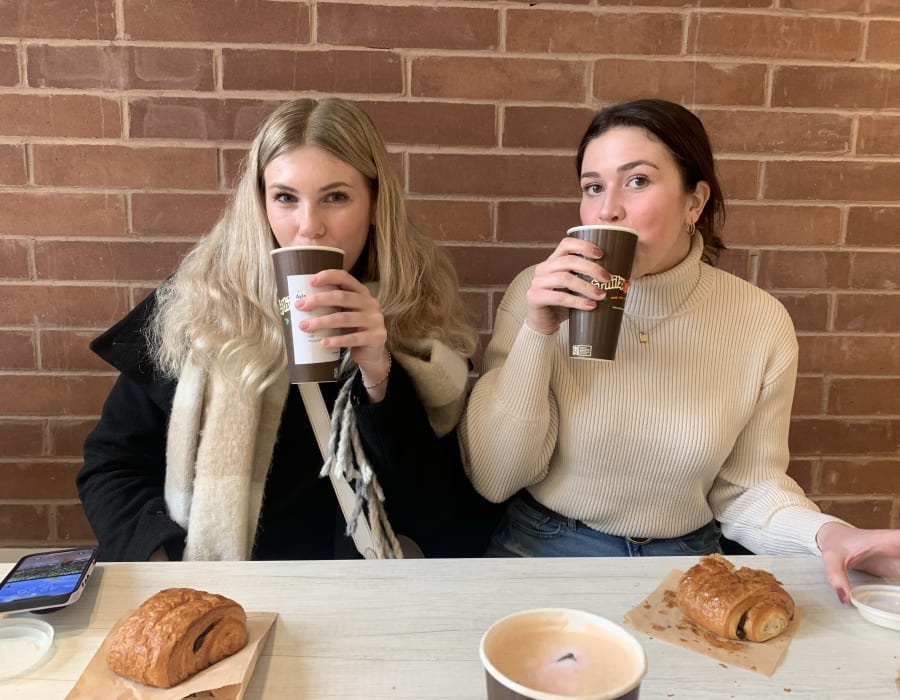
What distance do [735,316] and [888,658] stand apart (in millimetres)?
714

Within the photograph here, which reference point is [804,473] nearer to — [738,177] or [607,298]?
[738,177]

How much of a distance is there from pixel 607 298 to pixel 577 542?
1.84ft

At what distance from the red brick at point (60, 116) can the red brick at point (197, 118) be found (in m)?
0.05

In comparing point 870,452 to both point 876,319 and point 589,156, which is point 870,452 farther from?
point 589,156

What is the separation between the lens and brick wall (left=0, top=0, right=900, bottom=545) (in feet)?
5.41

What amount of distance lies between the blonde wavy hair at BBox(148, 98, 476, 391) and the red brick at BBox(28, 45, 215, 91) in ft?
1.41

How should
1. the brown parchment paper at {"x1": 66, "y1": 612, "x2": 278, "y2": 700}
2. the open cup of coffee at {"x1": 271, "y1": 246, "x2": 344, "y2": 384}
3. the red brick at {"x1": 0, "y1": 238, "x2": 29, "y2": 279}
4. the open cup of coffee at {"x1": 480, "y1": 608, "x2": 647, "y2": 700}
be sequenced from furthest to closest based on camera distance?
the red brick at {"x1": 0, "y1": 238, "x2": 29, "y2": 279} → the open cup of coffee at {"x1": 271, "y1": 246, "x2": 344, "y2": 384} → the brown parchment paper at {"x1": 66, "y1": 612, "x2": 278, "y2": 700} → the open cup of coffee at {"x1": 480, "y1": 608, "x2": 647, "y2": 700}

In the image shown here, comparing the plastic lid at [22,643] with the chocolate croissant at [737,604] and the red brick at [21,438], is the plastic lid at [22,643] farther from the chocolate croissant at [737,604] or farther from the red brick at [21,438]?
the red brick at [21,438]

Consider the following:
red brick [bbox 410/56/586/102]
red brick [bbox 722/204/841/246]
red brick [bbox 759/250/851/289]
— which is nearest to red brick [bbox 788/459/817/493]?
red brick [bbox 759/250/851/289]

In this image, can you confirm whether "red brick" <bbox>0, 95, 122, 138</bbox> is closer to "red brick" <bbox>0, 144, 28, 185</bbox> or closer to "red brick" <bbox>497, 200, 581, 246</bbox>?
"red brick" <bbox>0, 144, 28, 185</bbox>

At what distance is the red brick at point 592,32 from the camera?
5.50 ft

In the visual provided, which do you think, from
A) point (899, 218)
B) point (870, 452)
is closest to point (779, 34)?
point (899, 218)

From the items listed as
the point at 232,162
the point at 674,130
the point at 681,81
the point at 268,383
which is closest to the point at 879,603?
the point at 674,130

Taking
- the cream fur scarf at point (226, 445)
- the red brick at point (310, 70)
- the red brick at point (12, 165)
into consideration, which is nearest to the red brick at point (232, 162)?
the red brick at point (310, 70)
